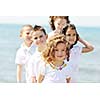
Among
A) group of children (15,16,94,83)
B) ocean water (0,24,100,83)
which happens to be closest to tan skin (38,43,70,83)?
group of children (15,16,94,83)

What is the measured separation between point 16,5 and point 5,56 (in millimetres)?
284

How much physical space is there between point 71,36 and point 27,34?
24 cm

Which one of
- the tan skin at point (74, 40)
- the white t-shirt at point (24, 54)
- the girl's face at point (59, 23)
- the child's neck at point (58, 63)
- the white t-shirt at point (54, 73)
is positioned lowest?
→ the white t-shirt at point (54, 73)

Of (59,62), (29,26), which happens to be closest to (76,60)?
(59,62)

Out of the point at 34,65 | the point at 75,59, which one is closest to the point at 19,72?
the point at 34,65

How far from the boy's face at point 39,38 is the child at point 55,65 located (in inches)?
1.8

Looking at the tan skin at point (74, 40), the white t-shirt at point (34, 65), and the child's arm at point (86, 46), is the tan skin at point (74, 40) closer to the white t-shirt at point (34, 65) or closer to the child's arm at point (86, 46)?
the child's arm at point (86, 46)

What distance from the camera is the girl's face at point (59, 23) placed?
221 centimetres

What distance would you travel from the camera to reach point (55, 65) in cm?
225

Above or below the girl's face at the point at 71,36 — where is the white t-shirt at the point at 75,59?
below

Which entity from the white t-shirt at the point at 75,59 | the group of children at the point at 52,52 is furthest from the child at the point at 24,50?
the white t-shirt at the point at 75,59

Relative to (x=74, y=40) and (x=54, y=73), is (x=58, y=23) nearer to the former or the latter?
(x=74, y=40)

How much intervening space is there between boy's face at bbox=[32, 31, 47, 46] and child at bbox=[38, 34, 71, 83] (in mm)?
45

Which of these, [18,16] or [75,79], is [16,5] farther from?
[75,79]
